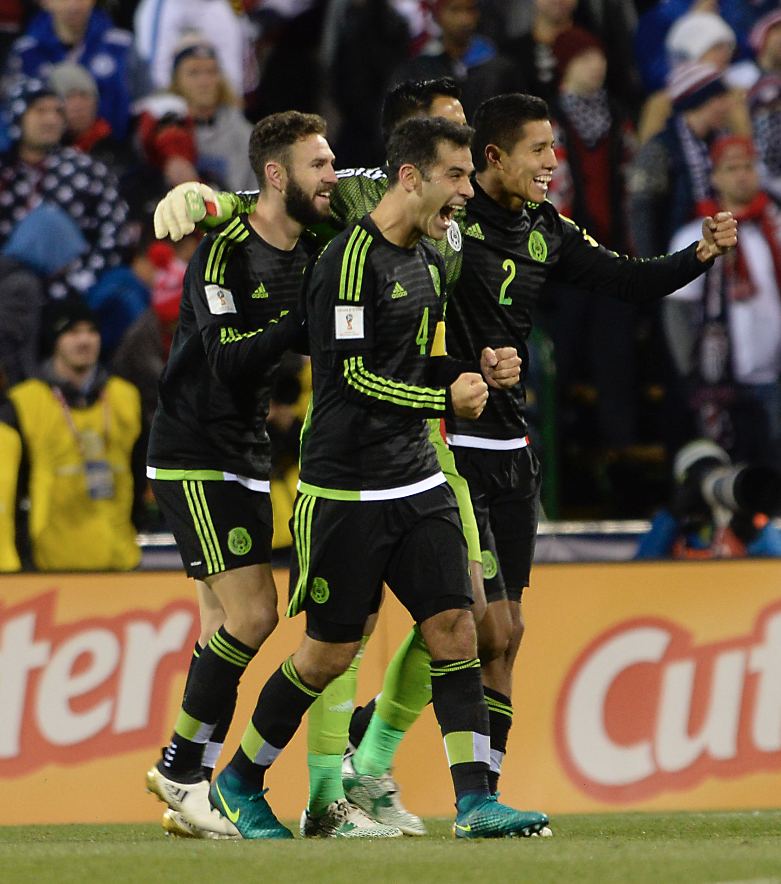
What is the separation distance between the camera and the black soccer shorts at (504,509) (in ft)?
15.0

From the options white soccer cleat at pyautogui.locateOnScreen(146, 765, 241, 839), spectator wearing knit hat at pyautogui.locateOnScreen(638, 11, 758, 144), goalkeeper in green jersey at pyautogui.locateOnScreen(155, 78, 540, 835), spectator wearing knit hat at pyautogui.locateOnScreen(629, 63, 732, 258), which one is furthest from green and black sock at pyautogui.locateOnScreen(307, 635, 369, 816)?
spectator wearing knit hat at pyautogui.locateOnScreen(638, 11, 758, 144)

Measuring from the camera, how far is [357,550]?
3965 mm

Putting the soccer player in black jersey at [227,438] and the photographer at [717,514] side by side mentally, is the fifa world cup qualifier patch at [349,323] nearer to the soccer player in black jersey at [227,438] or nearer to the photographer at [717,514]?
the soccer player in black jersey at [227,438]

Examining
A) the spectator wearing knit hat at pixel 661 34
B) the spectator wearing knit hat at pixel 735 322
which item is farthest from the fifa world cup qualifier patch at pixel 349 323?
the spectator wearing knit hat at pixel 661 34

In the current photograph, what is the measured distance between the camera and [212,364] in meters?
4.20

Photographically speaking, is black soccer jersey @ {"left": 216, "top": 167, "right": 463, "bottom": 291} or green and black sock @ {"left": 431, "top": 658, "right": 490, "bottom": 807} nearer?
green and black sock @ {"left": 431, "top": 658, "right": 490, "bottom": 807}

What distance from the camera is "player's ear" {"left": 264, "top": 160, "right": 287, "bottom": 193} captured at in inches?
174

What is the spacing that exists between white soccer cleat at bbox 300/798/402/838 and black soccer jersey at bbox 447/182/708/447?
123 cm

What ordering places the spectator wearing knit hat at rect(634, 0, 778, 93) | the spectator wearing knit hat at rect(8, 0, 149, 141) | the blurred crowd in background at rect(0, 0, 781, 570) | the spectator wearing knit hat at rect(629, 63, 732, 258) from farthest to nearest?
the spectator wearing knit hat at rect(634, 0, 778, 93)
the spectator wearing knit hat at rect(629, 63, 732, 258)
the spectator wearing knit hat at rect(8, 0, 149, 141)
the blurred crowd in background at rect(0, 0, 781, 570)

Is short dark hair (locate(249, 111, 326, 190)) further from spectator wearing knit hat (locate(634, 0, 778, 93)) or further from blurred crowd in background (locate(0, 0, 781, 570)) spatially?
spectator wearing knit hat (locate(634, 0, 778, 93))

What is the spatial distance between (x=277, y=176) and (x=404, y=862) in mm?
2171

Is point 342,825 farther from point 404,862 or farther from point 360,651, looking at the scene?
point 404,862

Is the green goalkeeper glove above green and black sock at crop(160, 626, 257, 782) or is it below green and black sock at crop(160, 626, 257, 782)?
above

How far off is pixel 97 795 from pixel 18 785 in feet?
1.03
